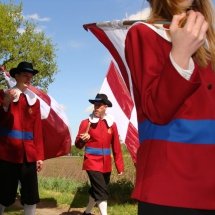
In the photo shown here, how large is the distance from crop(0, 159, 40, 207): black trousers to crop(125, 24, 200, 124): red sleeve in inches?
137

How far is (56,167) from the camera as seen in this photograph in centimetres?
1323

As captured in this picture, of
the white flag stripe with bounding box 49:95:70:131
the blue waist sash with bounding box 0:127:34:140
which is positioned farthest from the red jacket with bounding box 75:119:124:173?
the blue waist sash with bounding box 0:127:34:140

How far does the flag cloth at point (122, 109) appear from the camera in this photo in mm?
6863

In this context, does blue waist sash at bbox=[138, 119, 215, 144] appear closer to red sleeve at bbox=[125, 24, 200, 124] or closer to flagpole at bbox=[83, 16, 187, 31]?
red sleeve at bbox=[125, 24, 200, 124]

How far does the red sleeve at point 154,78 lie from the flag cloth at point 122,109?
5.24 m

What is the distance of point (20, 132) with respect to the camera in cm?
503

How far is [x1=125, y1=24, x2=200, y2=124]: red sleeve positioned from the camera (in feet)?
4.44

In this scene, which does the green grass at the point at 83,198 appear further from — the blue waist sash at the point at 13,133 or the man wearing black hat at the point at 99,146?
the blue waist sash at the point at 13,133

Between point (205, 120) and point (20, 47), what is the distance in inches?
1174

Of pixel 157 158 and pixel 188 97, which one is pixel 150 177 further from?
pixel 188 97

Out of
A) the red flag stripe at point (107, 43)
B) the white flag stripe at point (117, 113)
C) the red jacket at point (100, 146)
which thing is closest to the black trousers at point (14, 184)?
the red jacket at point (100, 146)

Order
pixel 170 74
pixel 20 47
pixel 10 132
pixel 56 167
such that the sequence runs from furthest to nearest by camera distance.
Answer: pixel 20 47 < pixel 56 167 < pixel 10 132 < pixel 170 74

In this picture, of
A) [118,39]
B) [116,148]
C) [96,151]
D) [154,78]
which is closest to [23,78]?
[96,151]

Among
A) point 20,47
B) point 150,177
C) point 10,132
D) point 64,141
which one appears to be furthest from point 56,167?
point 20,47
